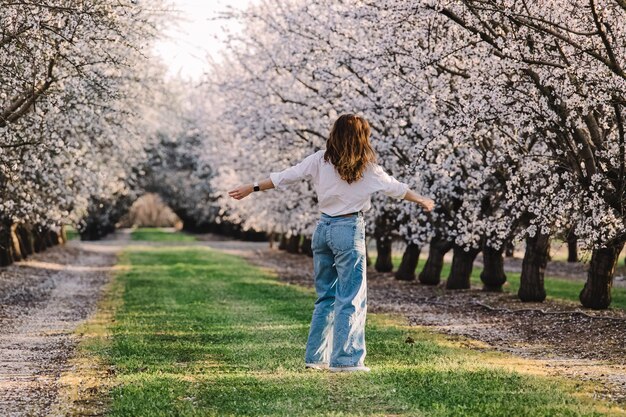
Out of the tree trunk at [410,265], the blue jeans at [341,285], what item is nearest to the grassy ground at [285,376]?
the blue jeans at [341,285]

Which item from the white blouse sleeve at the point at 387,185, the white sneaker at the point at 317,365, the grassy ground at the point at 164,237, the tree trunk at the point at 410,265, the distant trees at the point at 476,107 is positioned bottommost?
the white sneaker at the point at 317,365

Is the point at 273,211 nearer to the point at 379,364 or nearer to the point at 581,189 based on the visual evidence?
the point at 581,189

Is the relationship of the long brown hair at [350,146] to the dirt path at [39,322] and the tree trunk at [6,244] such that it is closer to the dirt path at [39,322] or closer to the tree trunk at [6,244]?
the dirt path at [39,322]

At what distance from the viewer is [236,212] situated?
4138cm

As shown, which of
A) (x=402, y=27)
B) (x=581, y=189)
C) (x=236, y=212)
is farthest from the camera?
(x=236, y=212)

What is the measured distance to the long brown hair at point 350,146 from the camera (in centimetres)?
873

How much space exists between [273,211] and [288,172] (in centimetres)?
2317

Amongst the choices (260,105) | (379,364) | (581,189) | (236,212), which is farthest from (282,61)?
(236,212)

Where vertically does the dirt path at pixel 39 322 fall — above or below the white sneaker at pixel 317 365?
below

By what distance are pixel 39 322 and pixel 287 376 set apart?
7.71 meters

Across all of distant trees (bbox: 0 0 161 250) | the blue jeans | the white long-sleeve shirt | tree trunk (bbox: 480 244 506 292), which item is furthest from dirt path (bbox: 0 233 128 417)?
tree trunk (bbox: 480 244 506 292)

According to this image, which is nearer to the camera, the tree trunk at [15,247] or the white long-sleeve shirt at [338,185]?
the white long-sleeve shirt at [338,185]

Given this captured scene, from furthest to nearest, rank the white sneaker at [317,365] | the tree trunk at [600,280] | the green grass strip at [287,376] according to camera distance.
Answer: the tree trunk at [600,280] < the white sneaker at [317,365] < the green grass strip at [287,376]

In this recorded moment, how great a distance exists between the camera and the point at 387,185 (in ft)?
29.5
